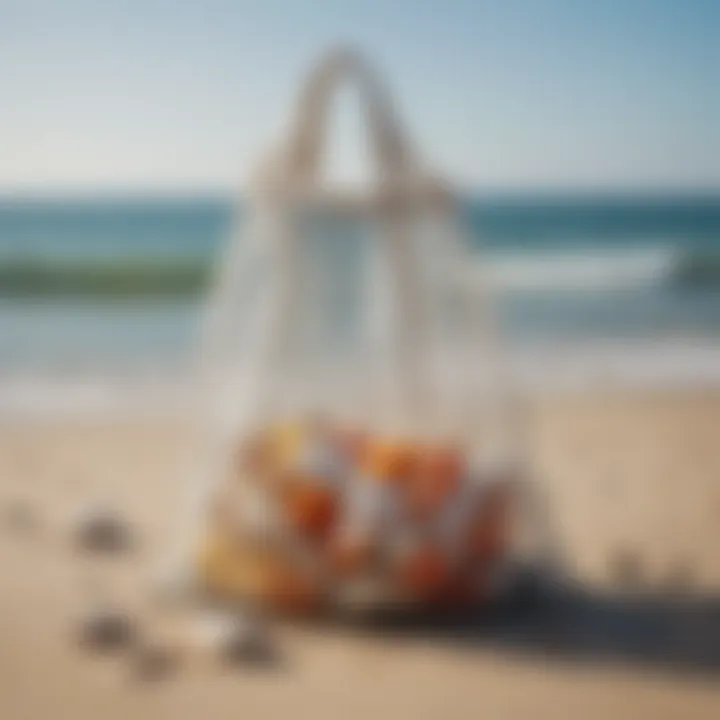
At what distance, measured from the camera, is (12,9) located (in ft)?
5.05

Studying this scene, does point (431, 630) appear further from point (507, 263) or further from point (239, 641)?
point (507, 263)

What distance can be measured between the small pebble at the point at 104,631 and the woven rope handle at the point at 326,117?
0.49m

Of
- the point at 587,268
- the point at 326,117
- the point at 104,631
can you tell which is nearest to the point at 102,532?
the point at 104,631

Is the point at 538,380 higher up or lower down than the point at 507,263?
lower down

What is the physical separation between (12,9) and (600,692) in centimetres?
107

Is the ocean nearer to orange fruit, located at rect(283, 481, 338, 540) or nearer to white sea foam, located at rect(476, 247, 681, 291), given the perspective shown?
white sea foam, located at rect(476, 247, 681, 291)

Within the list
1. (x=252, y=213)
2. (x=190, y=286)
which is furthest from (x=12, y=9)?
(x=190, y=286)

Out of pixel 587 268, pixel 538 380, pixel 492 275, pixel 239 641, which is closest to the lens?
pixel 239 641

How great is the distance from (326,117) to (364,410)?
1.08ft

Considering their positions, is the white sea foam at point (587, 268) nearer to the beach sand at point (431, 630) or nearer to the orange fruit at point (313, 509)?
the beach sand at point (431, 630)

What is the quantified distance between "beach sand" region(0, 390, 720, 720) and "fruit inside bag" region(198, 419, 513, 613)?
0.05 meters

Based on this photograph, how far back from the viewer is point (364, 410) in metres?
1.39

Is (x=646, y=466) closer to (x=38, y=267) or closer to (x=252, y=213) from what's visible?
(x=252, y=213)

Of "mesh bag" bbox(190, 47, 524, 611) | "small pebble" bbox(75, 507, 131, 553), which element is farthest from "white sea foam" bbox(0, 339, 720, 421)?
"mesh bag" bbox(190, 47, 524, 611)
